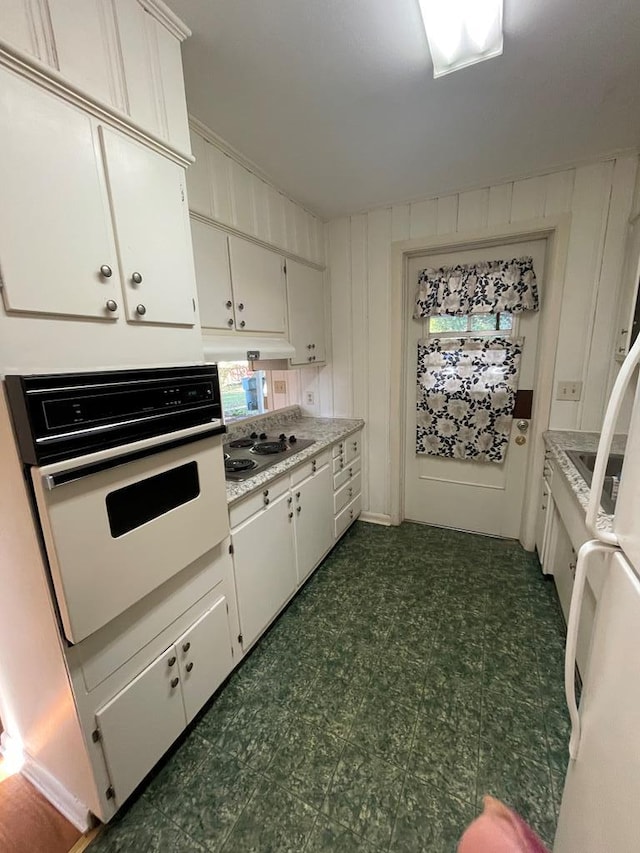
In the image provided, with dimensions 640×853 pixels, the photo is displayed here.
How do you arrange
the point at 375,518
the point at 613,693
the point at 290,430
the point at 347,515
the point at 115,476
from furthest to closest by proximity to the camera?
the point at 375,518 → the point at 347,515 → the point at 290,430 → the point at 115,476 → the point at 613,693

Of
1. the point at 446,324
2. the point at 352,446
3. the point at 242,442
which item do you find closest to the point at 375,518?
the point at 352,446

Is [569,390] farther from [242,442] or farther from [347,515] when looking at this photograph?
[242,442]

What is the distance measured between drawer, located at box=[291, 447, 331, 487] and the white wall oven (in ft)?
2.47

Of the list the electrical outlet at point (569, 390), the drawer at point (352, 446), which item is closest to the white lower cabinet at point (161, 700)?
the drawer at point (352, 446)

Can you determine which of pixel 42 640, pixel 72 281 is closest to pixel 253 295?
pixel 72 281

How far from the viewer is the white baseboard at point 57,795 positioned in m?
1.17

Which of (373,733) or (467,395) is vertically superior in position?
(467,395)

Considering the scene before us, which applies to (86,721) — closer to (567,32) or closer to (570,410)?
(567,32)

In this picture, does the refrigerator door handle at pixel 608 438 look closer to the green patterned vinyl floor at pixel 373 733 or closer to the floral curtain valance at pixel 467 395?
the green patterned vinyl floor at pixel 373 733

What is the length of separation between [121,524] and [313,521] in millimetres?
1391

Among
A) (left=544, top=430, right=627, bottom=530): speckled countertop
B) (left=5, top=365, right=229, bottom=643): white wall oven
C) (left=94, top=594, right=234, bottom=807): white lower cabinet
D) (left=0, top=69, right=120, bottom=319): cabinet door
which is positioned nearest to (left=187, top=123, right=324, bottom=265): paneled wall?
(left=0, top=69, right=120, bottom=319): cabinet door

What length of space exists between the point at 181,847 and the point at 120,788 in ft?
0.86

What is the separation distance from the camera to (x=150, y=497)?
1146 millimetres

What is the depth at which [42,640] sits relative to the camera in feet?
3.36
